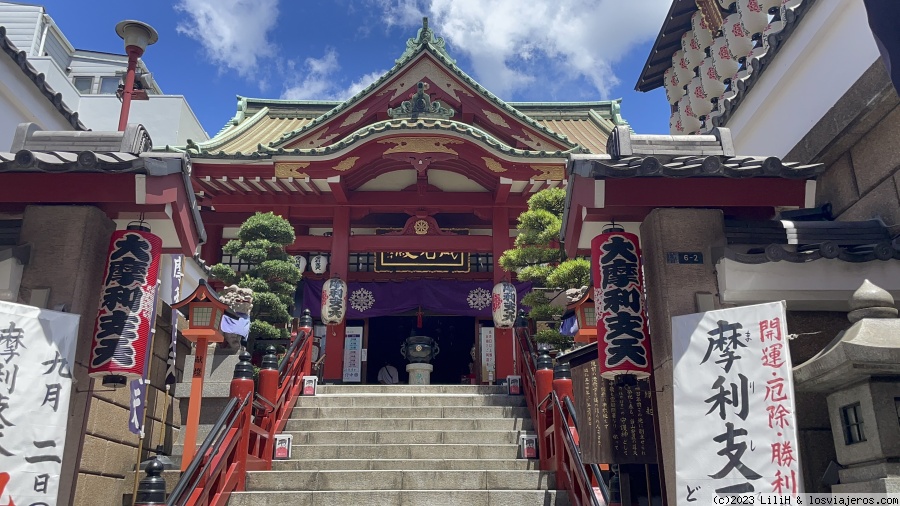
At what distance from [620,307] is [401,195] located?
1049cm

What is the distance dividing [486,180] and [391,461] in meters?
8.38

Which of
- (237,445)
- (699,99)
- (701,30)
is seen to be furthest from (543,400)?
(701,30)

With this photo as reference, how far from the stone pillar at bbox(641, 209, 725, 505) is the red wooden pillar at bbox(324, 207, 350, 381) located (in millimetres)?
9787

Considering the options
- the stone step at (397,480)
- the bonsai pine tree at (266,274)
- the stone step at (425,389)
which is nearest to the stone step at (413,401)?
the stone step at (425,389)

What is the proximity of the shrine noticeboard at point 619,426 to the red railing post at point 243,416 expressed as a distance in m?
3.48

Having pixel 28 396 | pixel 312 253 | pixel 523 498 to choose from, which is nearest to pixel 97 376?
pixel 28 396

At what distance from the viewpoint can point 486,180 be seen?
1495cm

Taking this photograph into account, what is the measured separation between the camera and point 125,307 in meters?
5.45

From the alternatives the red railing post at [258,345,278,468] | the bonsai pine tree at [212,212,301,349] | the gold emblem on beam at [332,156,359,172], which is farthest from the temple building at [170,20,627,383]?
the red railing post at [258,345,278,468]

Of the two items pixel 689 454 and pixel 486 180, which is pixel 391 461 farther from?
pixel 486 180

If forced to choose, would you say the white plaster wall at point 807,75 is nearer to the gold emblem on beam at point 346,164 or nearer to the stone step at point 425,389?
the stone step at point 425,389

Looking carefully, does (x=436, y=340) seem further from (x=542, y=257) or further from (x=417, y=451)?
(x=417, y=451)

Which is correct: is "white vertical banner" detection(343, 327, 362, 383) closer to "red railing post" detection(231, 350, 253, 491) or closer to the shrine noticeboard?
"red railing post" detection(231, 350, 253, 491)

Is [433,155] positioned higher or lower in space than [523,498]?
higher
